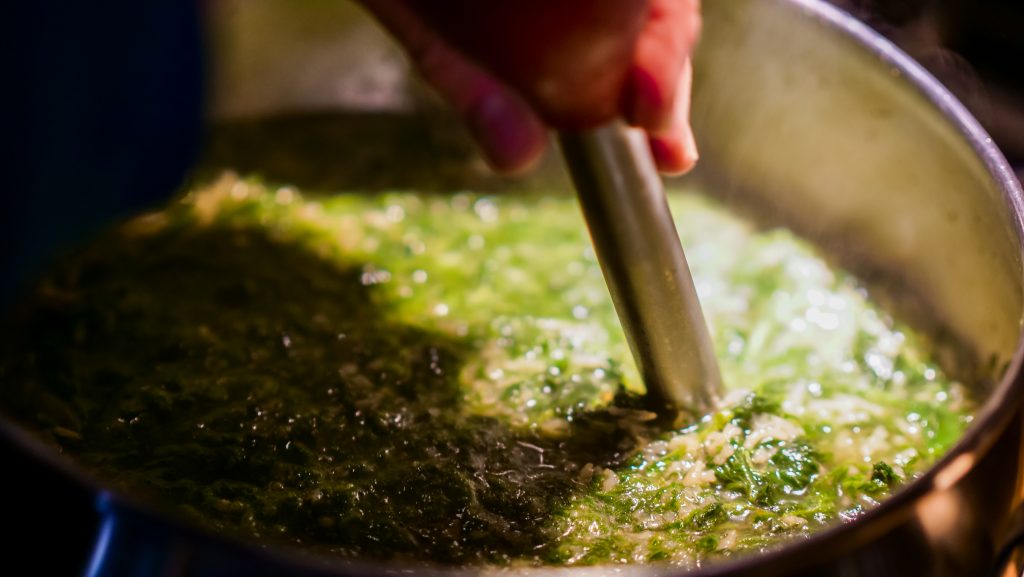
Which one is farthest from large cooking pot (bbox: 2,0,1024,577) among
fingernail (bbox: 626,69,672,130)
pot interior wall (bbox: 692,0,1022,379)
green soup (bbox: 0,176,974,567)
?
fingernail (bbox: 626,69,672,130)

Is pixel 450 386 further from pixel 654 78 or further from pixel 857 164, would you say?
pixel 857 164

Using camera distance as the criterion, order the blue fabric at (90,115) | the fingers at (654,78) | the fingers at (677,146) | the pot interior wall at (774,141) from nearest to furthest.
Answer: the fingers at (654,78) < the fingers at (677,146) < the blue fabric at (90,115) < the pot interior wall at (774,141)

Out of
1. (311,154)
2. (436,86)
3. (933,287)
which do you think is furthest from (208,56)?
(933,287)

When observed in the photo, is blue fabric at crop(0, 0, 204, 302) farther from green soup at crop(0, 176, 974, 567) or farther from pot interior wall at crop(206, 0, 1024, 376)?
pot interior wall at crop(206, 0, 1024, 376)

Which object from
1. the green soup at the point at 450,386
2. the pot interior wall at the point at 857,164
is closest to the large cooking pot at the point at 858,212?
the pot interior wall at the point at 857,164

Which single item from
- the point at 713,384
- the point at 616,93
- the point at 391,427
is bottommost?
the point at 391,427

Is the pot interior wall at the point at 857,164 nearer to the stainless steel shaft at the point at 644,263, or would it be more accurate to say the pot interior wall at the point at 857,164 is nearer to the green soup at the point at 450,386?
the green soup at the point at 450,386

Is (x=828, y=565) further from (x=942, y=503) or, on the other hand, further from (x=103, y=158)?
(x=103, y=158)
